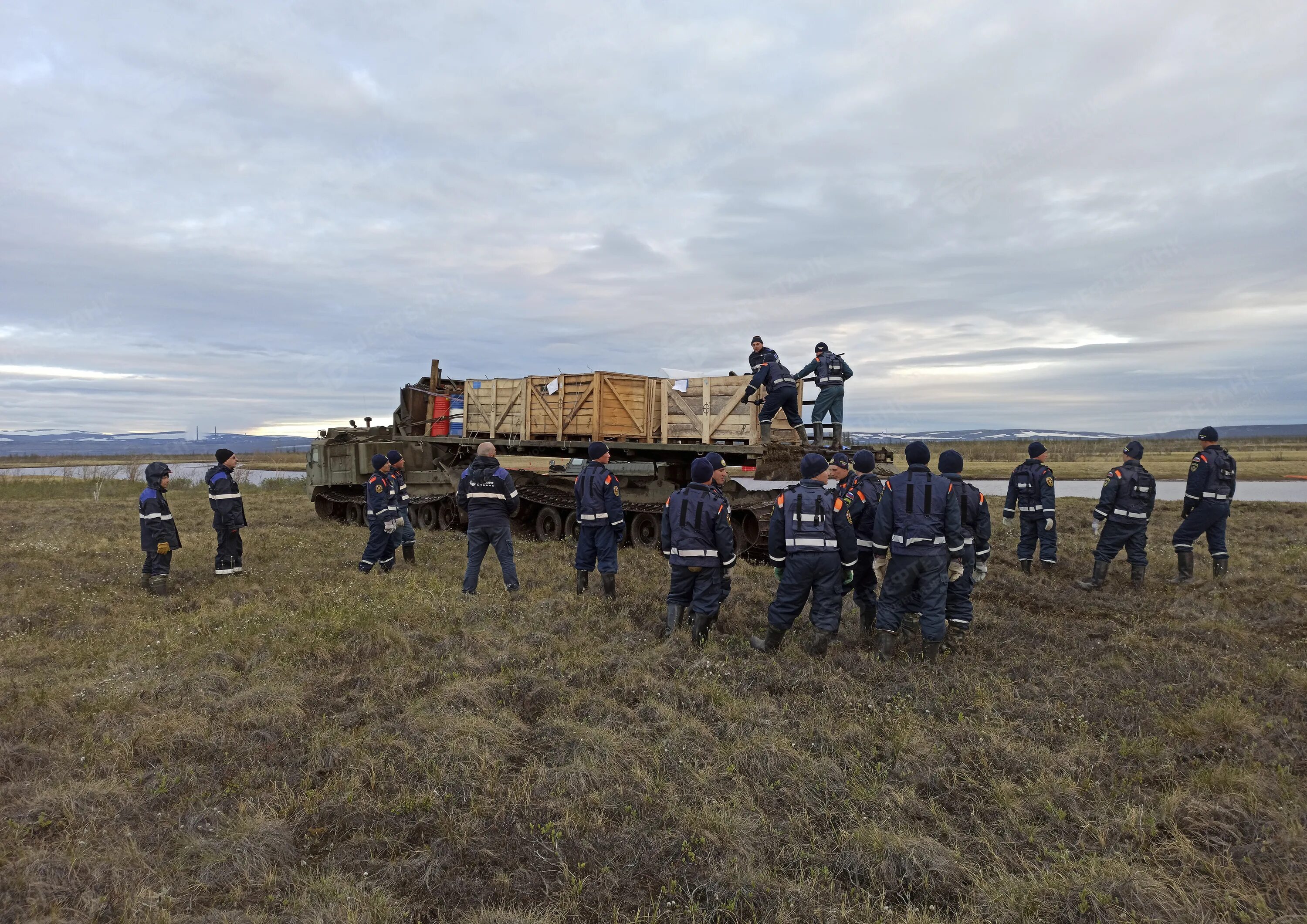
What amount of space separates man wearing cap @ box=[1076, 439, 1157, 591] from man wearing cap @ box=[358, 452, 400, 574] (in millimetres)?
9520

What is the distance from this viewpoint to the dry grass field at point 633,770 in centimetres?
336

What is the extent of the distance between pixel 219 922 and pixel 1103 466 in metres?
43.0

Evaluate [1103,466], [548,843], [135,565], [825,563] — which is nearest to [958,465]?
[825,563]

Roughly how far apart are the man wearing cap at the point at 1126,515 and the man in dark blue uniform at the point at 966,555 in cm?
333

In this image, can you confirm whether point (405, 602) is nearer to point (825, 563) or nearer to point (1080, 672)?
point (825, 563)

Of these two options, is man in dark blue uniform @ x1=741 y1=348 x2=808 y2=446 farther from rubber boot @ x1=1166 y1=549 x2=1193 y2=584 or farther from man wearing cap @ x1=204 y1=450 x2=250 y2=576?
man wearing cap @ x1=204 y1=450 x2=250 y2=576

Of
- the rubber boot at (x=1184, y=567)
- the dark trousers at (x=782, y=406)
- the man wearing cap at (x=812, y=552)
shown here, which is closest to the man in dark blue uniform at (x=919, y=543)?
the man wearing cap at (x=812, y=552)

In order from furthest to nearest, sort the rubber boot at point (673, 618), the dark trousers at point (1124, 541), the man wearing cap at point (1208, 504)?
1. the man wearing cap at point (1208, 504)
2. the dark trousers at point (1124, 541)
3. the rubber boot at point (673, 618)

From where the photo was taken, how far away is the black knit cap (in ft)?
21.2

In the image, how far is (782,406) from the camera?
1118cm

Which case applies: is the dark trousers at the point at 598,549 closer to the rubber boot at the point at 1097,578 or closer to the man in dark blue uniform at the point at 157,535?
the man in dark blue uniform at the point at 157,535

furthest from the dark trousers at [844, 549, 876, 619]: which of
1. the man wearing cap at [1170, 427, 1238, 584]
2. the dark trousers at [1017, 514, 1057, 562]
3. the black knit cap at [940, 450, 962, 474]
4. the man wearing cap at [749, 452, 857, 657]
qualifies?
the man wearing cap at [1170, 427, 1238, 584]

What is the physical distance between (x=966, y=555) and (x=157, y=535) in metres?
9.81

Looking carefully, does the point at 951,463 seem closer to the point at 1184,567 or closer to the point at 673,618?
the point at 673,618
